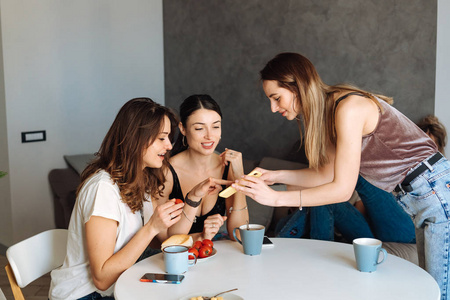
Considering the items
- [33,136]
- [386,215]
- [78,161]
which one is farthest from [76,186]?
[386,215]

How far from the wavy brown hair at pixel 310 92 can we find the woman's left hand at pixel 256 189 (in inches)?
9.8

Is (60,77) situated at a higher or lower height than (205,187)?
higher

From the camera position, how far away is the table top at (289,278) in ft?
4.57

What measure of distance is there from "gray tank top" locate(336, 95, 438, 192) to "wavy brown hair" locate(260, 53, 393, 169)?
0.26ft

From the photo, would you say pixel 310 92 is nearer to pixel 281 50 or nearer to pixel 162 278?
pixel 162 278

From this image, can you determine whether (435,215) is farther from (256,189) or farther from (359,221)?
(359,221)

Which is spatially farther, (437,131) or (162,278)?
(437,131)

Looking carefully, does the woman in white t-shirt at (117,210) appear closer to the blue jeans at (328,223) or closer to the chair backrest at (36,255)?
the chair backrest at (36,255)

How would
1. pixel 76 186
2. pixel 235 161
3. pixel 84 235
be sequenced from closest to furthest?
pixel 84 235 < pixel 235 161 < pixel 76 186

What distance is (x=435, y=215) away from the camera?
178cm

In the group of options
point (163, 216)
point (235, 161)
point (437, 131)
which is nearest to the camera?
point (163, 216)

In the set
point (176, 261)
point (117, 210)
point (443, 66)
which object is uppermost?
point (443, 66)

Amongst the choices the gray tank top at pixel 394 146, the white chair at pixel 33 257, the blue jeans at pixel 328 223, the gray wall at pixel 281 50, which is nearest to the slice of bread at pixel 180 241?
the white chair at pixel 33 257

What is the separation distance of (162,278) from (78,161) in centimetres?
278
